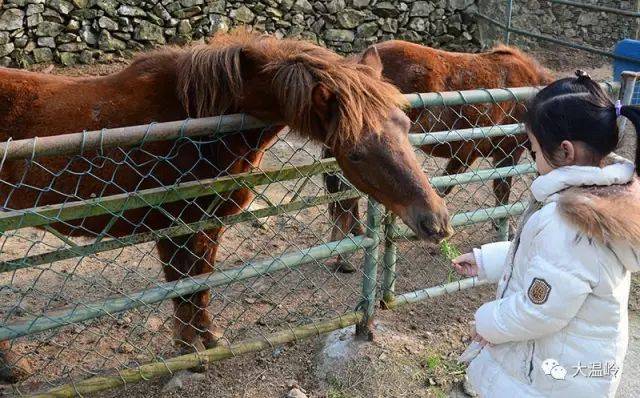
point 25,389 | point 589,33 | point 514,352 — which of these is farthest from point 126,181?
point 589,33

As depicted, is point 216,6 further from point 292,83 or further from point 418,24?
point 292,83

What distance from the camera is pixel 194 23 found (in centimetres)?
916

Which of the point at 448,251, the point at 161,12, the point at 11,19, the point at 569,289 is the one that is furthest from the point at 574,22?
the point at 569,289

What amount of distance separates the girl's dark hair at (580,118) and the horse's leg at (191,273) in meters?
1.70

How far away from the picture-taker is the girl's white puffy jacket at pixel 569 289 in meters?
1.69

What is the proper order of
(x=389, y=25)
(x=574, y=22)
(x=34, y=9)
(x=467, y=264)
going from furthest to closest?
(x=574, y=22)
(x=389, y=25)
(x=34, y=9)
(x=467, y=264)

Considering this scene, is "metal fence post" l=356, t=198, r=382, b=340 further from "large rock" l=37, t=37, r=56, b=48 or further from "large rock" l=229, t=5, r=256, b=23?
"large rock" l=37, t=37, r=56, b=48

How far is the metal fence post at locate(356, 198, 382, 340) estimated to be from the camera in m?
3.01

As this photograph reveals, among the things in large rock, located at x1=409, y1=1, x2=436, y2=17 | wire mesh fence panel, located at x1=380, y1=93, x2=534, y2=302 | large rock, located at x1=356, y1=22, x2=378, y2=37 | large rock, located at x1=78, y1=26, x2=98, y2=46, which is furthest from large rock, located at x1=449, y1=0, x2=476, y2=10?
large rock, located at x1=78, y1=26, x2=98, y2=46

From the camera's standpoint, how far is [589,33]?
1148 centimetres

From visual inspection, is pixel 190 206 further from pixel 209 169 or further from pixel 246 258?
pixel 246 258

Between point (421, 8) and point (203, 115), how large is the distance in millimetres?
8380

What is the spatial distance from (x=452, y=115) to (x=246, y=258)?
6.71ft

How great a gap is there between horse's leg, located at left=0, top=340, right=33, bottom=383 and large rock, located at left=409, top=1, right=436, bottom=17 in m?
8.67
